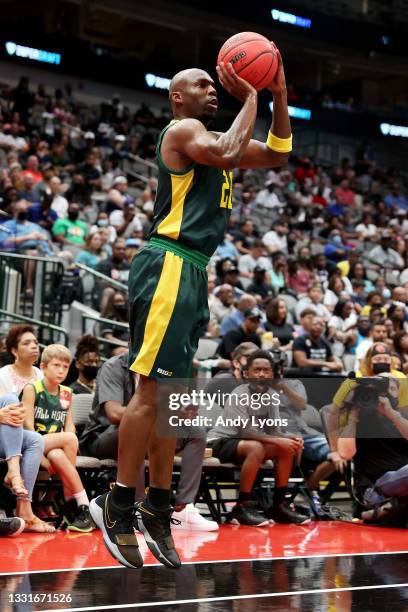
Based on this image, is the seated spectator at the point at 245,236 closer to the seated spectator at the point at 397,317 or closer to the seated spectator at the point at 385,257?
the seated spectator at the point at 385,257

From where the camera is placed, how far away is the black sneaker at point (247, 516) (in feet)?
24.1

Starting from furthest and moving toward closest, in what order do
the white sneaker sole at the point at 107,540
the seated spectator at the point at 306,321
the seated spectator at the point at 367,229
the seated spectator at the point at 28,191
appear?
the seated spectator at the point at 367,229
the seated spectator at the point at 28,191
the seated spectator at the point at 306,321
the white sneaker sole at the point at 107,540

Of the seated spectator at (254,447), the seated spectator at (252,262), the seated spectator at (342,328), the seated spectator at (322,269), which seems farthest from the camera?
the seated spectator at (322,269)

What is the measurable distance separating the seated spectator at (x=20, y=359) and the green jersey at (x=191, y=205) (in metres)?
2.97

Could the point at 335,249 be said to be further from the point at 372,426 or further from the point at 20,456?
the point at 20,456

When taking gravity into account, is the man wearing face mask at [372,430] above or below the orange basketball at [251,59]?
below

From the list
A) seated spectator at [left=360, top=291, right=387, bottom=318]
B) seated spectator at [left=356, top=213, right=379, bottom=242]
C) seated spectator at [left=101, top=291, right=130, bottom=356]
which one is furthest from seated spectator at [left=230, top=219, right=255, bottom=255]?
seated spectator at [left=101, top=291, right=130, bottom=356]

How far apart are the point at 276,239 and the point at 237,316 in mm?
6354

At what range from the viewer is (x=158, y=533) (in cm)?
438

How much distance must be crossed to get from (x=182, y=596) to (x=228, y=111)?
2260 cm

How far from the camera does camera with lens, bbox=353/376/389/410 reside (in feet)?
25.3

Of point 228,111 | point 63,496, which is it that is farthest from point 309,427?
point 228,111

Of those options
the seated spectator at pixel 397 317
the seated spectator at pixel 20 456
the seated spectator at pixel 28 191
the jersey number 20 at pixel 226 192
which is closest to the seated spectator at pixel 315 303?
the seated spectator at pixel 397 317

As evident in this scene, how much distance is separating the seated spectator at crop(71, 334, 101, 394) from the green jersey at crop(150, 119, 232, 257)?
3930 mm
